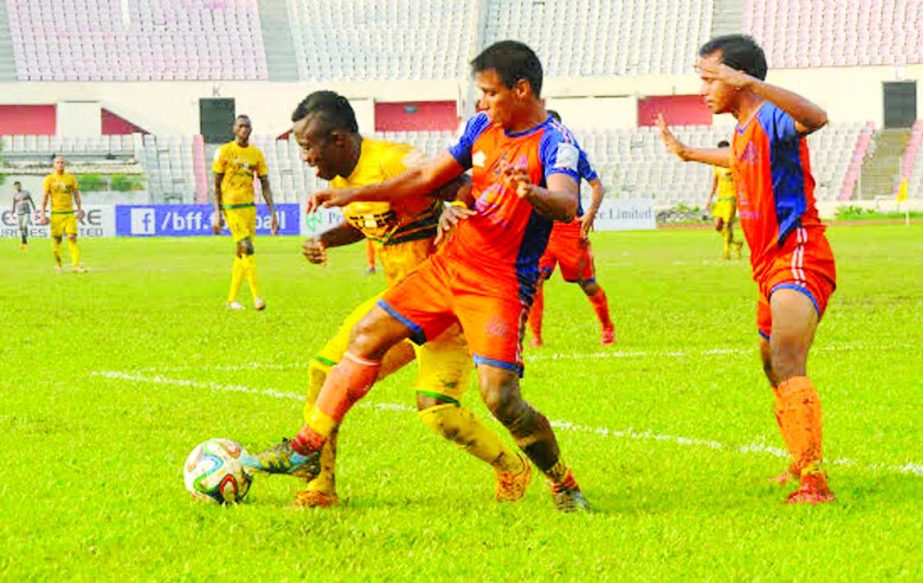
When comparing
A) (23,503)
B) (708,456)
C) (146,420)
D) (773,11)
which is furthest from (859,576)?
(773,11)

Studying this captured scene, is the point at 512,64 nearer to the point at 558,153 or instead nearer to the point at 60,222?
the point at 558,153

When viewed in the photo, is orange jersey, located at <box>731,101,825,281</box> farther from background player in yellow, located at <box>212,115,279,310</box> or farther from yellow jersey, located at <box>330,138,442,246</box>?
background player in yellow, located at <box>212,115,279,310</box>

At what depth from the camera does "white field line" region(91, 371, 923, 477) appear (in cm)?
717

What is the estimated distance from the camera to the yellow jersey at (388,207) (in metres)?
6.57

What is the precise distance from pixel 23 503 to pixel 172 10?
68132 mm

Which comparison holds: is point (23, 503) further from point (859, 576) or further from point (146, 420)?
point (859, 576)

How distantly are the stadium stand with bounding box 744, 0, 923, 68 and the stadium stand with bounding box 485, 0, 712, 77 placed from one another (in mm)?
2735

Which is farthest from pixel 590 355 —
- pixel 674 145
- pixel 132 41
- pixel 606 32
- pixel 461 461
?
pixel 132 41

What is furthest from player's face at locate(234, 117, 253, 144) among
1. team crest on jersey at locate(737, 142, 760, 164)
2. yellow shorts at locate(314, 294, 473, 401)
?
team crest on jersey at locate(737, 142, 760, 164)

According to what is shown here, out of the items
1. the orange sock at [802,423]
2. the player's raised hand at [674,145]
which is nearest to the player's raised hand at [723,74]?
the player's raised hand at [674,145]

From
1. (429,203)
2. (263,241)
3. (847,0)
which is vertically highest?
(847,0)

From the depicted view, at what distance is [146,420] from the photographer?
29.1ft

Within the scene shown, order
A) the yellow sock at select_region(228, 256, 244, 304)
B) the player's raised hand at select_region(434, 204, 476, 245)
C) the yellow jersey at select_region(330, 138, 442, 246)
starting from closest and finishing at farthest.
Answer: the player's raised hand at select_region(434, 204, 476, 245), the yellow jersey at select_region(330, 138, 442, 246), the yellow sock at select_region(228, 256, 244, 304)

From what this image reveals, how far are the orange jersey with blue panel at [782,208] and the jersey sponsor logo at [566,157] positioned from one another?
2.92ft
